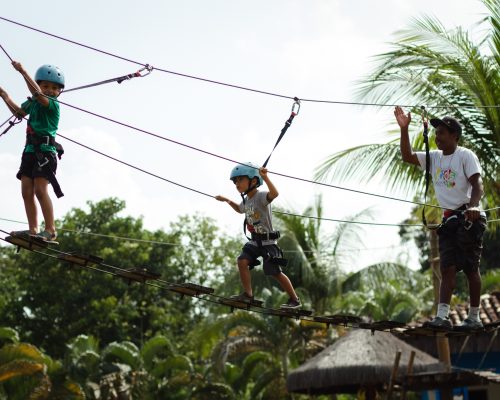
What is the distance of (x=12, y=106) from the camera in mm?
8195

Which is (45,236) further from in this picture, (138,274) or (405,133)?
(405,133)

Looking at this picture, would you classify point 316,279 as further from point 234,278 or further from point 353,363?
point 353,363

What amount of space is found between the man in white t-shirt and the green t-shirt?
3.01m

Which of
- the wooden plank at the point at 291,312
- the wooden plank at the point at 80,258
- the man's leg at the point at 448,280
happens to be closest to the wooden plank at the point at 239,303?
the wooden plank at the point at 291,312

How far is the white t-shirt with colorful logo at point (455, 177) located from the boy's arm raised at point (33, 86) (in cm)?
349

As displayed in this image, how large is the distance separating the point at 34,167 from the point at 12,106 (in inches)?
23.0

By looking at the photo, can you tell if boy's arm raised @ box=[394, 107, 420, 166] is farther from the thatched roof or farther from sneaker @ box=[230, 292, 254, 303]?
the thatched roof

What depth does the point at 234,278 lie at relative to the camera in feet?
90.1

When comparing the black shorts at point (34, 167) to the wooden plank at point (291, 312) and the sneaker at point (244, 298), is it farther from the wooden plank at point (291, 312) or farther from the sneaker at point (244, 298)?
the wooden plank at point (291, 312)

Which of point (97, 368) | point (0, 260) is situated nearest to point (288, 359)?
point (97, 368)

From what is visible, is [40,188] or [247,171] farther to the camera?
[247,171]

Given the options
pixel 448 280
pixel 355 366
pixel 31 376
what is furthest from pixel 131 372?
pixel 448 280

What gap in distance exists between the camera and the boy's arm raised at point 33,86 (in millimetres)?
7840

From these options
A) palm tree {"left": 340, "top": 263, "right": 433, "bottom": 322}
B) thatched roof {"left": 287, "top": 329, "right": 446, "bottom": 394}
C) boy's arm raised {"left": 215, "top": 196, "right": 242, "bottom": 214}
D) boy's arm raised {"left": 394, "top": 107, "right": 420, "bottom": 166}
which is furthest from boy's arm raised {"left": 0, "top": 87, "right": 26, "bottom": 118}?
palm tree {"left": 340, "top": 263, "right": 433, "bottom": 322}
